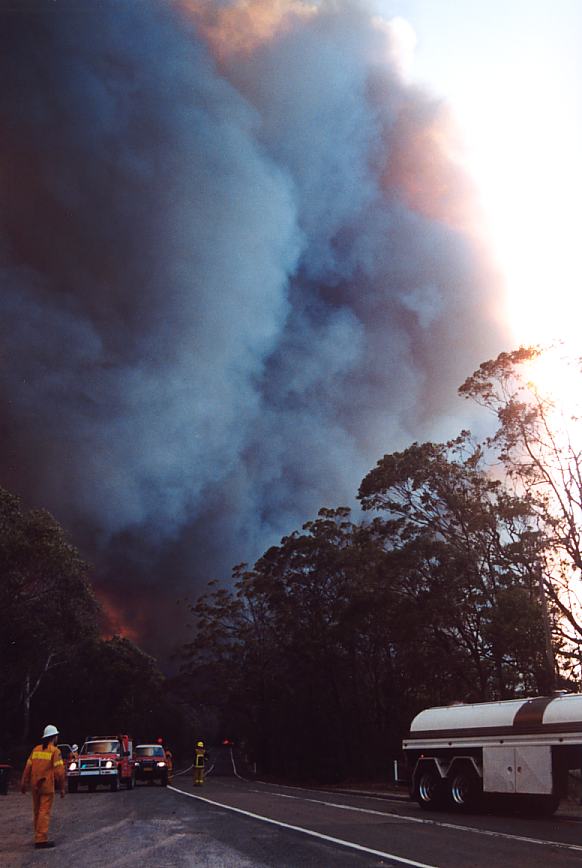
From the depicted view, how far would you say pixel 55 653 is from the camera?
59.1 metres

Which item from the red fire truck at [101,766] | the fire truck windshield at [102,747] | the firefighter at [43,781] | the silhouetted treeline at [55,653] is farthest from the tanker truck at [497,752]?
the silhouetted treeline at [55,653]

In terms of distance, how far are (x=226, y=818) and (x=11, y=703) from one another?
180 ft

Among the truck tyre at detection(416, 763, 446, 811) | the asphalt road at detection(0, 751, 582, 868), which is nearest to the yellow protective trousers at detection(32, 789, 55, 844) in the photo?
the asphalt road at detection(0, 751, 582, 868)

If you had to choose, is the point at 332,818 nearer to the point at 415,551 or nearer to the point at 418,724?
the point at 418,724

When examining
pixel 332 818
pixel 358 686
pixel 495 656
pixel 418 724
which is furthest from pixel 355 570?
pixel 332 818

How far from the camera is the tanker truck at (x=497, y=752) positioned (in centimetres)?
1605

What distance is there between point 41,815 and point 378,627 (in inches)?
1432

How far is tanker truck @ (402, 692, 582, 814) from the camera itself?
16047 mm

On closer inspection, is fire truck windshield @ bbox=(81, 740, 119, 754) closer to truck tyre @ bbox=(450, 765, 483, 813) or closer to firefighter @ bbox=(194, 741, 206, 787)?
firefighter @ bbox=(194, 741, 206, 787)

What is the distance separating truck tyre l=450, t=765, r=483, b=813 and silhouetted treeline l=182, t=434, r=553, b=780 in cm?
1198

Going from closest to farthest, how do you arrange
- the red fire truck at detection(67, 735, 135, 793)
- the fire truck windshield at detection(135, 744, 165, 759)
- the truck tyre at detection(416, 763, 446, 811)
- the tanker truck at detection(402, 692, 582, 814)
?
the tanker truck at detection(402, 692, 582, 814) < the truck tyre at detection(416, 763, 446, 811) < the red fire truck at detection(67, 735, 135, 793) < the fire truck windshield at detection(135, 744, 165, 759)

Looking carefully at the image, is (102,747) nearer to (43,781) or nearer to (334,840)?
(43,781)

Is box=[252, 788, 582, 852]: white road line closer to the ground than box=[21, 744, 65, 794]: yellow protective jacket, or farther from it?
closer to the ground

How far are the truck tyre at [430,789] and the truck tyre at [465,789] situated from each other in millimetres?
368
